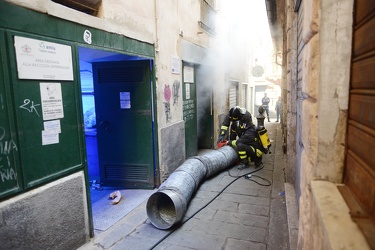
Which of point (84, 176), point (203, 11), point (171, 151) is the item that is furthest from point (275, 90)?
point (84, 176)

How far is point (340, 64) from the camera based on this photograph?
1.52 metres

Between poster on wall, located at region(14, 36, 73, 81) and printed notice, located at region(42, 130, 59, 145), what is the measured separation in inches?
24.1

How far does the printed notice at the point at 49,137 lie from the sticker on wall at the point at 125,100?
2.23 metres

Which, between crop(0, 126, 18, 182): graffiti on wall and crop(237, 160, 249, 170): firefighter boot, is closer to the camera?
crop(0, 126, 18, 182): graffiti on wall

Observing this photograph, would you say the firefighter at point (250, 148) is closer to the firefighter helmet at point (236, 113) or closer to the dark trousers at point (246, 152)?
the dark trousers at point (246, 152)

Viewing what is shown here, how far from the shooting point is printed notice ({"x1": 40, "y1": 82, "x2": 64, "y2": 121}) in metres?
2.78

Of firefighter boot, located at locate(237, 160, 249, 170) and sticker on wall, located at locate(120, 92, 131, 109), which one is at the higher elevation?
sticker on wall, located at locate(120, 92, 131, 109)

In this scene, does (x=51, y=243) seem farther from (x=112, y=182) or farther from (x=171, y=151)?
(x=171, y=151)

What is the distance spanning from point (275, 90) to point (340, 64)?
30.0 m

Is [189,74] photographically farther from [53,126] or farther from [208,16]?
[53,126]

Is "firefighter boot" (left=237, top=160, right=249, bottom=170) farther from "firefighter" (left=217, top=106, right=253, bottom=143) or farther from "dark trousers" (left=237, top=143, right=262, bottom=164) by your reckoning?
"firefighter" (left=217, top=106, right=253, bottom=143)

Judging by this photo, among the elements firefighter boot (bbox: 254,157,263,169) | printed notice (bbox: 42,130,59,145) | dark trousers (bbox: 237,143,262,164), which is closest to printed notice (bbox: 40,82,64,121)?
printed notice (bbox: 42,130,59,145)

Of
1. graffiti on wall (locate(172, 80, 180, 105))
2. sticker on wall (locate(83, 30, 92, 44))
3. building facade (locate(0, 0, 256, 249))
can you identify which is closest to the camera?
building facade (locate(0, 0, 256, 249))

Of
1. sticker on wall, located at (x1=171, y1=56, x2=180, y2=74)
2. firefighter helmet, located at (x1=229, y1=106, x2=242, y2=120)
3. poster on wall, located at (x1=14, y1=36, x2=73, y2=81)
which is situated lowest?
firefighter helmet, located at (x1=229, y1=106, x2=242, y2=120)
